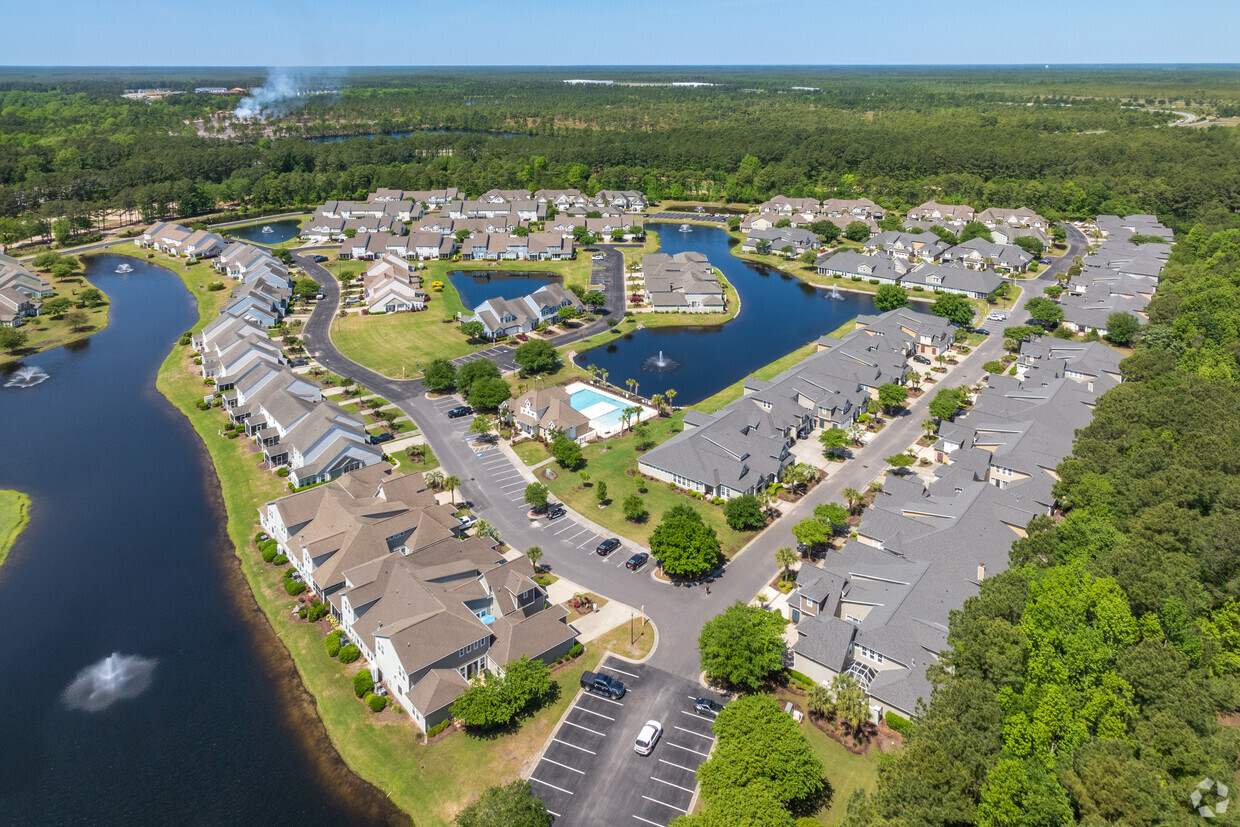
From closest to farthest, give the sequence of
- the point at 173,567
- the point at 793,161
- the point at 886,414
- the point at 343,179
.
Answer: the point at 173,567 → the point at 886,414 → the point at 343,179 → the point at 793,161

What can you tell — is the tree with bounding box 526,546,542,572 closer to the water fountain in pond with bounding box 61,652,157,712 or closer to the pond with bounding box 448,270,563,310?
the water fountain in pond with bounding box 61,652,157,712

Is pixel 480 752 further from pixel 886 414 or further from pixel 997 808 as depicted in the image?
pixel 886 414

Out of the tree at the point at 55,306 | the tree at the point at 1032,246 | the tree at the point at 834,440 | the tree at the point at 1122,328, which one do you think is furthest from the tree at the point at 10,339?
the tree at the point at 1032,246

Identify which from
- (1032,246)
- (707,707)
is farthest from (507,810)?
(1032,246)

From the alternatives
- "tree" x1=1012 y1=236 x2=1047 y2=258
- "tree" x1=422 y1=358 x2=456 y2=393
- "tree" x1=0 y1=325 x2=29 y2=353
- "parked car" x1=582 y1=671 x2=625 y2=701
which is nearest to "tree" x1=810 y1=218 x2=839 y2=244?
"tree" x1=1012 y1=236 x2=1047 y2=258

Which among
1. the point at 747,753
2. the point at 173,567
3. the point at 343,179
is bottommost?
the point at 173,567

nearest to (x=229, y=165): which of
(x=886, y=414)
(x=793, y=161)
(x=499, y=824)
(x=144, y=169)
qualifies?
(x=144, y=169)
